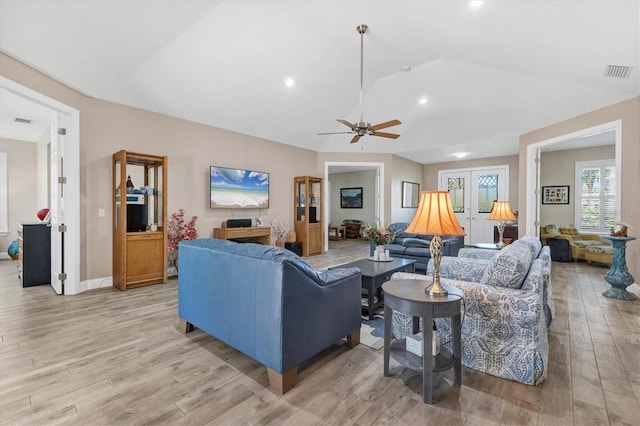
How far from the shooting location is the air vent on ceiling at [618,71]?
3.46 meters

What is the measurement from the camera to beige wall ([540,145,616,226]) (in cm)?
743

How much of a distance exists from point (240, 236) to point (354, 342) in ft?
12.4

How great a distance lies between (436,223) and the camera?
201 cm

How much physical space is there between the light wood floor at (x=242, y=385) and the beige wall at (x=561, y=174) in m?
5.69

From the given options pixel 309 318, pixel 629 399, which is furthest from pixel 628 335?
pixel 309 318

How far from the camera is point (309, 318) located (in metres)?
2.05

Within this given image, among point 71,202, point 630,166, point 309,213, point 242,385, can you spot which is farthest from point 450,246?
point 71,202

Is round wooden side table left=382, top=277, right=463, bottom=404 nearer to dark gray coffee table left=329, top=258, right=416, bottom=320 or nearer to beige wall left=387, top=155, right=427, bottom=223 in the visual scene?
dark gray coffee table left=329, top=258, right=416, bottom=320

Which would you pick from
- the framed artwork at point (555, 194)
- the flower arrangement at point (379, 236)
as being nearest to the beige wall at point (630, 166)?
the flower arrangement at point (379, 236)

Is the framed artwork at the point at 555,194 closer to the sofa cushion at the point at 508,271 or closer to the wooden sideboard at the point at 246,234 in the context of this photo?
the sofa cushion at the point at 508,271

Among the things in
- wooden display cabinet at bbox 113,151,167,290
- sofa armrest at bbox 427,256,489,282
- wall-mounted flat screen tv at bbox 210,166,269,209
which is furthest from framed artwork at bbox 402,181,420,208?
wooden display cabinet at bbox 113,151,167,290

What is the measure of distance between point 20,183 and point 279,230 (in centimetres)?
596

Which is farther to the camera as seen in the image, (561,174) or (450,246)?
(561,174)

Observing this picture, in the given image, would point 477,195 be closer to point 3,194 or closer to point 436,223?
point 436,223
